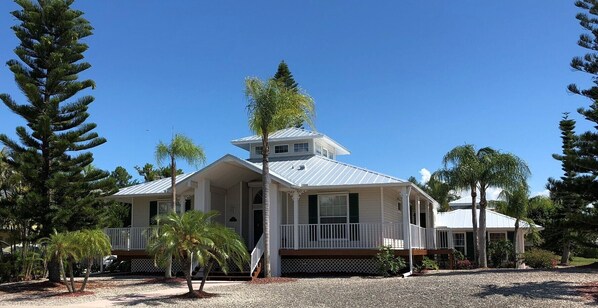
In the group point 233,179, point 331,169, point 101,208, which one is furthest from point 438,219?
point 101,208

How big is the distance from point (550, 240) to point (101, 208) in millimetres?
35568

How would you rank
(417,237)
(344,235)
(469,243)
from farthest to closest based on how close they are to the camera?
(469,243), (417,237), (344,235)

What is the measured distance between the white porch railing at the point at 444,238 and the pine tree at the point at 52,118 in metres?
17.9

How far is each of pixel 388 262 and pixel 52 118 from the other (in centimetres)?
1276

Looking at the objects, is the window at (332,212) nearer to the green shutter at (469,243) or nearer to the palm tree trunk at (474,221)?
the palm tree trunk at (474,221)

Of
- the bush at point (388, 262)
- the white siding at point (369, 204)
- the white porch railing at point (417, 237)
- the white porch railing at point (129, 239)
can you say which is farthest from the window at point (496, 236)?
the white porch railing at point (129, 239)

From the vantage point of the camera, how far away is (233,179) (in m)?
23.8

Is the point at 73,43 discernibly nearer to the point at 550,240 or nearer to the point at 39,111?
the point at 39,111

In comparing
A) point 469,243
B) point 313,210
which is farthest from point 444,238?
point 313,210

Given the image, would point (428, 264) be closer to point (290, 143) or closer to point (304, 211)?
point (304, 211)

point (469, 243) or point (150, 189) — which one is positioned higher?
point (150, 189)

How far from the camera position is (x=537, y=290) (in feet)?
45.4

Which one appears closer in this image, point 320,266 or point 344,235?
point 344,235

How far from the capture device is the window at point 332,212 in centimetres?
2231
